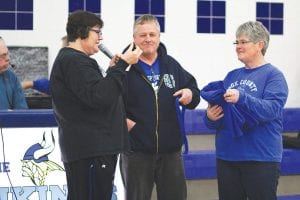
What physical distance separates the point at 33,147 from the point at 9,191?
11.1 inches

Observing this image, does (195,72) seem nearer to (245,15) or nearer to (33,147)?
(245,15)

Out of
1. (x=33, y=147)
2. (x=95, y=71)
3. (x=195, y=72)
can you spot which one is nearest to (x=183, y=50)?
(x=195, y=72)

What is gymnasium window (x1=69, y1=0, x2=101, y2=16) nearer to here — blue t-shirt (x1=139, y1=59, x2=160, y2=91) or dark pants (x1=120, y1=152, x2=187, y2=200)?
blue t-shirt (x1=139, y1=59, x2=160, y2=91)

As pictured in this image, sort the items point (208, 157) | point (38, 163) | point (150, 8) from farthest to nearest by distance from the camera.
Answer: point (150, 8) < point (208, 157) < point (38, 163)

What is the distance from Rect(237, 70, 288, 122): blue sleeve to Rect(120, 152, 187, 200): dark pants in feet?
1.90

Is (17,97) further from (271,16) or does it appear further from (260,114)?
(271,16)

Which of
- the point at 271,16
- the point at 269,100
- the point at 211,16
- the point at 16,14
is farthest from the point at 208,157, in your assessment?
the point at 16,14

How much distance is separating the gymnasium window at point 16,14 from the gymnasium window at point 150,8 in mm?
1008

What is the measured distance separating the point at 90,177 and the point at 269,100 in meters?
0.92

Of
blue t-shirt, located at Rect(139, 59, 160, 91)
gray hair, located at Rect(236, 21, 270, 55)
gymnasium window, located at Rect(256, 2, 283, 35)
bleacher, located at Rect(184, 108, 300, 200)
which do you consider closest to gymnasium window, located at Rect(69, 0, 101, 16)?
bleacher, located at Rect(184, 108, 300, 200)

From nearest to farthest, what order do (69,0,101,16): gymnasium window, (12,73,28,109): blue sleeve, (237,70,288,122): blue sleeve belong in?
(237,70,288,122): blue sleeve
(12,73,28,109): blue sleeve
(69,0,101,16): gymnasium window

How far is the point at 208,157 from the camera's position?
442cm

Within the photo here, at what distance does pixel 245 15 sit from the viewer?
208 inches

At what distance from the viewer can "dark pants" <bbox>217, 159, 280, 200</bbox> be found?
8.33 ft
